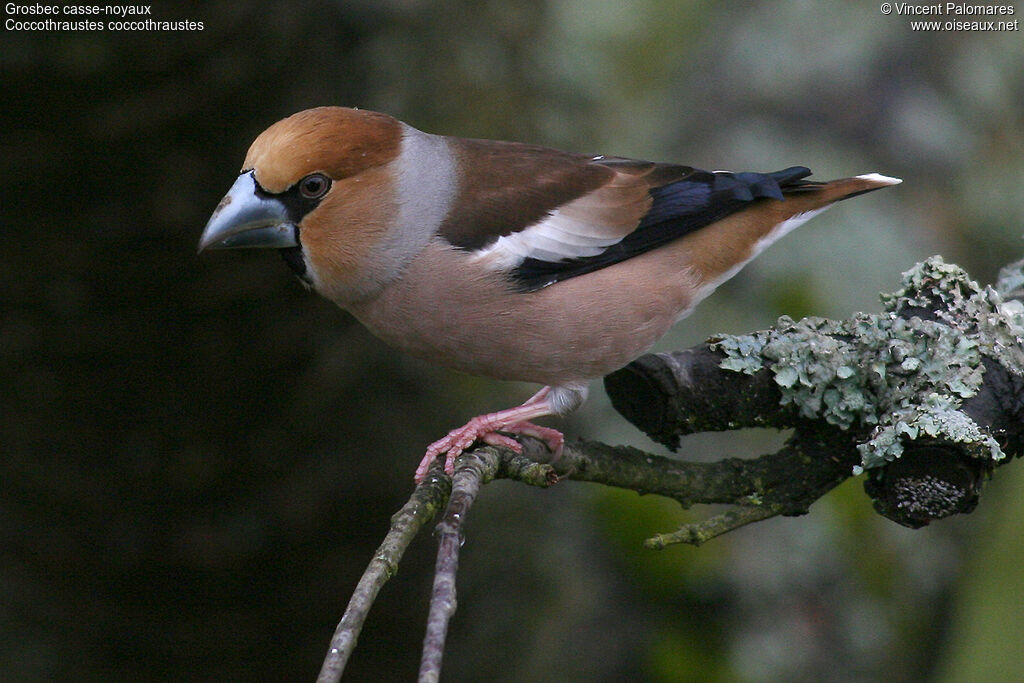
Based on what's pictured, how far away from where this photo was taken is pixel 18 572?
10.2 feet

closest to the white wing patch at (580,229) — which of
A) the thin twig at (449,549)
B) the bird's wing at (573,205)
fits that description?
the bird's wing at (573,205)

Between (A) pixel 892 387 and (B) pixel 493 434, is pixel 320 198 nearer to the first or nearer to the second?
(B) pixel 493 434

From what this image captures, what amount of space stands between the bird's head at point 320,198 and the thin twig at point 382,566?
0.72 metres

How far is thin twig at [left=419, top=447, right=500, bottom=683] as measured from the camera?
1.36 meters

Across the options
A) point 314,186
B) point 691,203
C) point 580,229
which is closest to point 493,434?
point 580,229

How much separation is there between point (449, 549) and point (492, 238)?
4.04 ft

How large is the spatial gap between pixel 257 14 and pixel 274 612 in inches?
71.7

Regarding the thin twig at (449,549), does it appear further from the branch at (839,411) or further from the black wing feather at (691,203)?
the black wing feather at (691,203)

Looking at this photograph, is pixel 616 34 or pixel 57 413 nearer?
pixel 57 413

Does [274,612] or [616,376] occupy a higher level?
[616,376]

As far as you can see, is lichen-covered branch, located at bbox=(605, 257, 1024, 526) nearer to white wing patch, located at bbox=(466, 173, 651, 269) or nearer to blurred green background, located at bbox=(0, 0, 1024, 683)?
white wing patch, located at bbox=(466, 173, 651, 269)

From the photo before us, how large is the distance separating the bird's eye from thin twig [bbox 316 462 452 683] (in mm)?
Answer: 810

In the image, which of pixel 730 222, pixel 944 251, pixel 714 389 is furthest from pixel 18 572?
pixel 944 251

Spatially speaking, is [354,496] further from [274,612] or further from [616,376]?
[616,376]
